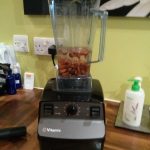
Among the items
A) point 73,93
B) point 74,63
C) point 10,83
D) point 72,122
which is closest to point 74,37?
point 74,63

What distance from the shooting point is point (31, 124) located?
0.94m

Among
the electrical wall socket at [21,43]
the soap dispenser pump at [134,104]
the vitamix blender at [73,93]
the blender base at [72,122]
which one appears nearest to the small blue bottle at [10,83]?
the electrical wall socket at [21,43]

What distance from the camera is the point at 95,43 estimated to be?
1127 mm

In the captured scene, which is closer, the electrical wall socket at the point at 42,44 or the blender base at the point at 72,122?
the blender base at the point at 72,122

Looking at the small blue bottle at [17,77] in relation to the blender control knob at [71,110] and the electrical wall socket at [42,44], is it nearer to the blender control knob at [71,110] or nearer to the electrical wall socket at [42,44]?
the electrical wall socket at [42,44]

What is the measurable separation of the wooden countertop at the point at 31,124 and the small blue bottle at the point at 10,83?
0.03 m

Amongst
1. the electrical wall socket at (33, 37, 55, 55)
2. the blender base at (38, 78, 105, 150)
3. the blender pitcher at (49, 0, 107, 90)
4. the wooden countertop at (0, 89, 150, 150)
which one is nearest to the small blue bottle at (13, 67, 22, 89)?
the wooden countertop at (0, 89, 150, 150)

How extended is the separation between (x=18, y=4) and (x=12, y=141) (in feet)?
2.49

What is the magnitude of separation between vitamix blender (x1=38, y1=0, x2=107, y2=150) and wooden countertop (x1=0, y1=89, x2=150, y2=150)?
0.14 m

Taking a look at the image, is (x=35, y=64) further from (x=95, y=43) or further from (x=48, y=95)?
(x=48, y=95)

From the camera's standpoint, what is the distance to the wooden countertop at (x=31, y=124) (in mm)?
805

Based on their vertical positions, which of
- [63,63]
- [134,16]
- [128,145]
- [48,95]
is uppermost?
[134,16]

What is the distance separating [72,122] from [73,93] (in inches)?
4.3

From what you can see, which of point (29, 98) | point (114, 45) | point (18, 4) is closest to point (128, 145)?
point (114, 45)
